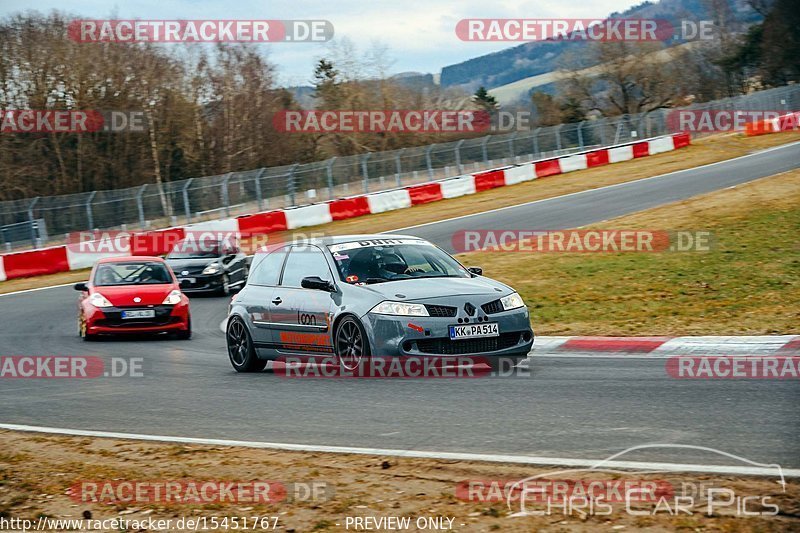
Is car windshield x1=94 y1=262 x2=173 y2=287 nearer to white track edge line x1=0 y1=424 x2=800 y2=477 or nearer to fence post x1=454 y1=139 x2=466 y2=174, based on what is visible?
white track edge line x1=0 y1=424 x2=800 y2=477

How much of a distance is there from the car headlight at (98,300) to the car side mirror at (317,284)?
20.4ft

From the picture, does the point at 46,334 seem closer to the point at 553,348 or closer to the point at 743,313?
the point at 553,348

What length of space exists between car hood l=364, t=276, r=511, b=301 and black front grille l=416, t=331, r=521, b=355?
463mm

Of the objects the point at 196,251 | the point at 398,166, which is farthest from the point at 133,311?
the point at 398,166

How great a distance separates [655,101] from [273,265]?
75.4 meters

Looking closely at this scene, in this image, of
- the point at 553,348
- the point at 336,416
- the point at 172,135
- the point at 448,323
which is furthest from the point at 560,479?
the point at 172,135

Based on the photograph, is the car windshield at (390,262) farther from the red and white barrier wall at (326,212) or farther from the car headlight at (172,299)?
the red and white barrier wall at (326,212)

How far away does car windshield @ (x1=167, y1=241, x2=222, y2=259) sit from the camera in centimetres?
2294

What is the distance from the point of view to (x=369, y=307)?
33.8 ft

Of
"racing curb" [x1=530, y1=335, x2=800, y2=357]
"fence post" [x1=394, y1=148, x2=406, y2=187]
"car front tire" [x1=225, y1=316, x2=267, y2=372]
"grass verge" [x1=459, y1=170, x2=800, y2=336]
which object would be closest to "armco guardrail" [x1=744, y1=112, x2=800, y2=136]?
"fence post" [x1=394, y1=148, x2=406, y2=187]

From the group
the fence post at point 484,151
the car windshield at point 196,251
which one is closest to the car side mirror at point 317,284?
the car windshield at point 196,251

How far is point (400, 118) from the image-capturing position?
6266 cm

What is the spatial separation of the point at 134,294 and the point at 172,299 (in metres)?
0.62

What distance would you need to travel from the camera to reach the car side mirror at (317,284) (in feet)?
35.9
